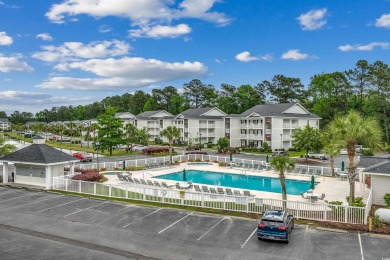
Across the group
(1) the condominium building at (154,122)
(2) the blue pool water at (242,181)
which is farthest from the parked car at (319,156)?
(1) the condominium building at (154,122)

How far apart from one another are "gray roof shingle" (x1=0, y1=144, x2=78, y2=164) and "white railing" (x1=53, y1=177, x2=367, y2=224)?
2078 millimetres

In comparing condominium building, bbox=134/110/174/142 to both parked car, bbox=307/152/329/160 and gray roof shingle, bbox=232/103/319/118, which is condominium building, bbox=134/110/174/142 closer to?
gray roof shingle, bbox=232/103/319/118

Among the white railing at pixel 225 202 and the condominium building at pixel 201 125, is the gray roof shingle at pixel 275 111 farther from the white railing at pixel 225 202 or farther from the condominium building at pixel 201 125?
the white railing at pixel 225 202

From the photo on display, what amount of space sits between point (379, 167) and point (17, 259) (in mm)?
23429

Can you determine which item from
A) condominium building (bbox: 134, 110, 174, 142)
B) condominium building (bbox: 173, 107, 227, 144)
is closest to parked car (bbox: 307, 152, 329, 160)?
condominium building (bbox: 173, 107, 227, 144)

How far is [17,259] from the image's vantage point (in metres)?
14.2

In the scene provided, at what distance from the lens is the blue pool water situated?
109 ft

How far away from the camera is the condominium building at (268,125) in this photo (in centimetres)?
6669

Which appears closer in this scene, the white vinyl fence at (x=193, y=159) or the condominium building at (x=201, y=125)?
the white vinyl fence at (x=193, y=159)

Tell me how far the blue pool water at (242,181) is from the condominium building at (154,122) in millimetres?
48627

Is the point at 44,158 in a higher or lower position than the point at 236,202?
higher

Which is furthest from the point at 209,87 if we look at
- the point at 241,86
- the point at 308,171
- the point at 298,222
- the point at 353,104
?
the point at 298,222

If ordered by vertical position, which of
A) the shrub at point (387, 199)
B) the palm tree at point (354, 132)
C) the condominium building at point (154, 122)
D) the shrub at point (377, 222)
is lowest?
the shrub at point (377, 222)

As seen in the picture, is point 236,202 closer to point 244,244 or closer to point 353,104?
point 244,244
